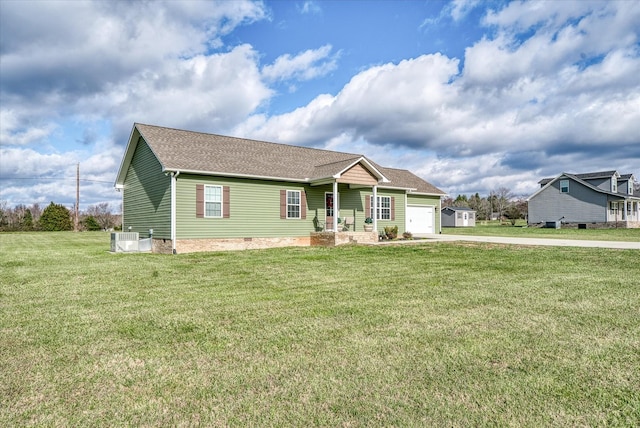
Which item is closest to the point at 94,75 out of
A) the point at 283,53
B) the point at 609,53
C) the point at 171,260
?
the point at 283,53

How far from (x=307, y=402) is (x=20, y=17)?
1604 centimetres

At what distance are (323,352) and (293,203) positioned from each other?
13.8 meters

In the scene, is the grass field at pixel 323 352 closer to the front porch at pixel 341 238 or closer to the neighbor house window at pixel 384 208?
the front porch at pixel 341 238

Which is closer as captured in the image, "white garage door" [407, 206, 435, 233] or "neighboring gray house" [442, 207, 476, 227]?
"white garage door" [407, 206, 435, 233]

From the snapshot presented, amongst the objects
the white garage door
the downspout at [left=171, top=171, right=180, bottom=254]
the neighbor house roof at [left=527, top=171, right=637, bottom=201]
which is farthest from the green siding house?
the neighbor house roof at [left=527, top=171, right=637, bottom=201]

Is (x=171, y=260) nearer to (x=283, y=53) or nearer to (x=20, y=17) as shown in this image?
(x=20, y=17)

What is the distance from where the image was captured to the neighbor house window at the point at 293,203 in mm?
17094

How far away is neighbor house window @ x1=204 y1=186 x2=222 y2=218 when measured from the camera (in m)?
15.0

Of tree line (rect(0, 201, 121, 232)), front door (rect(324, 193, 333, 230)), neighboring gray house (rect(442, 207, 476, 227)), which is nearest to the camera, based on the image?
front door (rect(324, 193, 333, 230))

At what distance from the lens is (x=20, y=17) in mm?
12094

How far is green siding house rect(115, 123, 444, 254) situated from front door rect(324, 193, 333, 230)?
0.05 m

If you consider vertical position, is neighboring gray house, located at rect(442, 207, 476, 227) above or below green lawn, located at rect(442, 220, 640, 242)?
above

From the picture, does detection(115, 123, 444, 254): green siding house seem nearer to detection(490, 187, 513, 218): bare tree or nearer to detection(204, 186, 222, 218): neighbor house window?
detection(204, 186, 222, 218): neighbor house window

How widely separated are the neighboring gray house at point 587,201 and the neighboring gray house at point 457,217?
9056 millimetres
